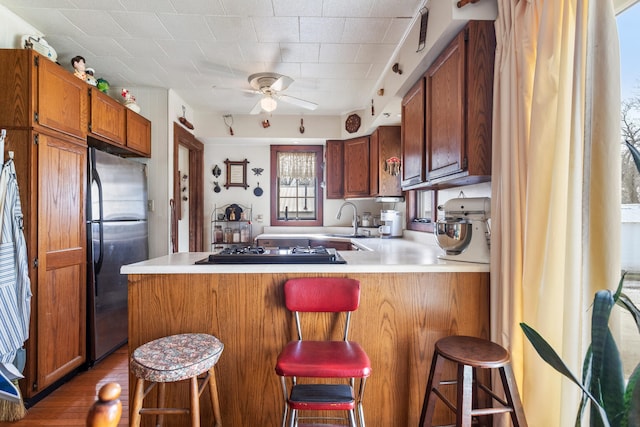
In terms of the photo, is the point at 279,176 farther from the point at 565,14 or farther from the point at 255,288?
the point at 565,14

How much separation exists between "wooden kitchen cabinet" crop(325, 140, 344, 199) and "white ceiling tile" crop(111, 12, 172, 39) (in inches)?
94.8

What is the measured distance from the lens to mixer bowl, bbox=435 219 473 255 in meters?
1.73

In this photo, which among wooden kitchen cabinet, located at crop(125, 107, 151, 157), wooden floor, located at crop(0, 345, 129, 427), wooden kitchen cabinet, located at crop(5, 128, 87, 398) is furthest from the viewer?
wooden kitchen cabinet, located at crop(125, 107, 151, 157)

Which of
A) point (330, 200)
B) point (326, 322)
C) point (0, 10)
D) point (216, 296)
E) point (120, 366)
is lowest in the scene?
point (120, 366)

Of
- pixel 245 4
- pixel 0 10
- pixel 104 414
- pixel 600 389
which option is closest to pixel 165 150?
pixel 0 10

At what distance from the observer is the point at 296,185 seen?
4.89 m

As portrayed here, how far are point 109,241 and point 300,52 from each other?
226cm

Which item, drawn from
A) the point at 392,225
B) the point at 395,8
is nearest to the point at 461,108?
the point at 395,8

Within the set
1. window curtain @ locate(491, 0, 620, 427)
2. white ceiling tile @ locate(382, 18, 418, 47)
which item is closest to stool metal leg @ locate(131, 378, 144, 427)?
window curtain @ locate(491, 0, 620, 427)

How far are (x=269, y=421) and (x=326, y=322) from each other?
1.96 feet

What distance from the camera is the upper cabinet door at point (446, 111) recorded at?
5.58ft

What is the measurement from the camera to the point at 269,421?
1675 mm

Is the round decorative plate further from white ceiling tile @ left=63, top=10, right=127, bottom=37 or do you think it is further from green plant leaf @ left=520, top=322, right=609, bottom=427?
green plant leaf @ left=520, top=322, right=609, bottom=427

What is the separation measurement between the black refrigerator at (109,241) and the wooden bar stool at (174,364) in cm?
159
